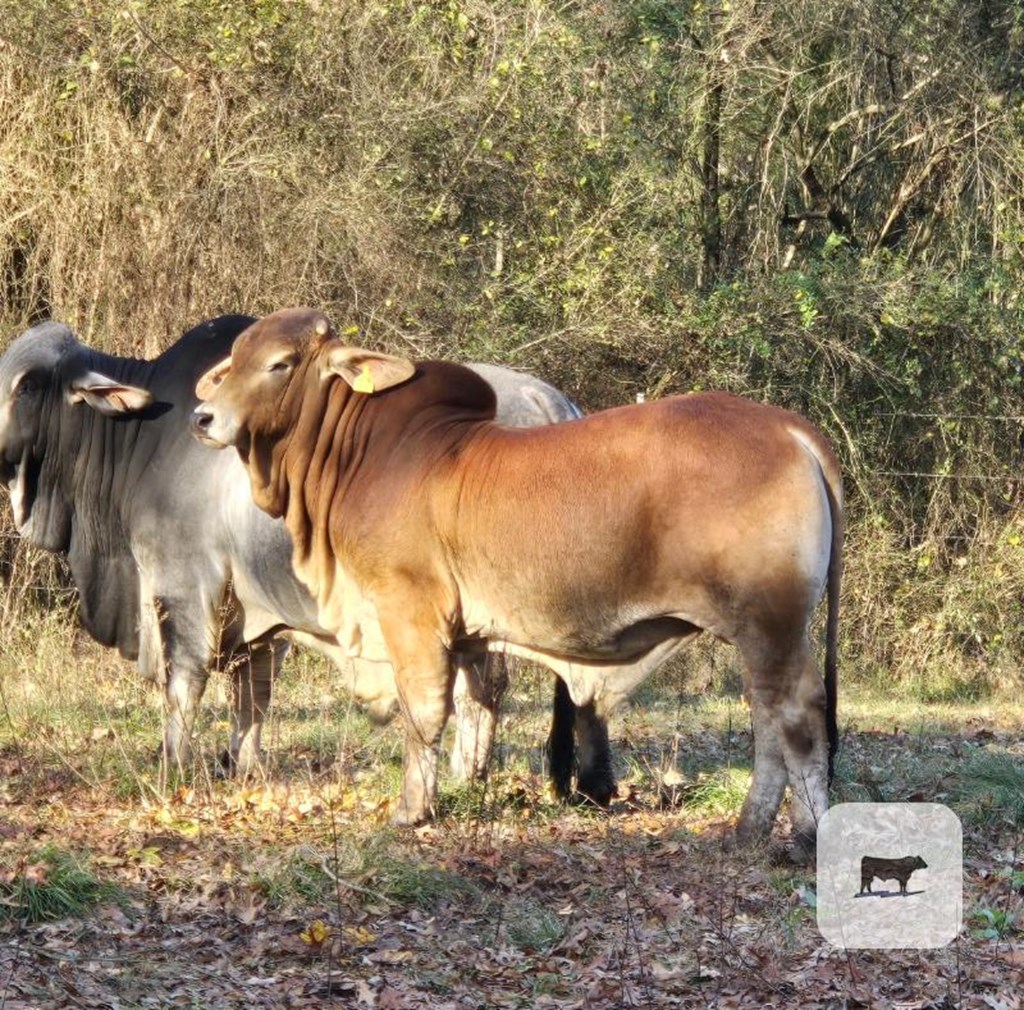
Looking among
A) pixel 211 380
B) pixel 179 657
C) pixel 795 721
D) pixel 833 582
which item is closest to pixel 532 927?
pixel 795 721

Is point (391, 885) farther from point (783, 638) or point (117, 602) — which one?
point (117, 602)

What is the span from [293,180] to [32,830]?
6185 millimetres

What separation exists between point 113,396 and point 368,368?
6.57 ft

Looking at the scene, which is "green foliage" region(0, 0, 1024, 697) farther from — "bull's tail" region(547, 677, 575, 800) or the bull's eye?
"bull's tail" region(547, 677, 575, 800)

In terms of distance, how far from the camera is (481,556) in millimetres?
7035

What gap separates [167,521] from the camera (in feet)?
28.5

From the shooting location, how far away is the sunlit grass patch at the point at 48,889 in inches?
225

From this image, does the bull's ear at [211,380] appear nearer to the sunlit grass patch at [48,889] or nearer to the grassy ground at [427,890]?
the grassy ground at [427,890]

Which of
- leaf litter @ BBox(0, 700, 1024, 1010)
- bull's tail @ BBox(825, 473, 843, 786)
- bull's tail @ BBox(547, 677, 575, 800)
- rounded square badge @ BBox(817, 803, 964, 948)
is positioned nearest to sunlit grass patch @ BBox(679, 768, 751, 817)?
leaf litter @ BBox(0, 700, 1024, 1010)

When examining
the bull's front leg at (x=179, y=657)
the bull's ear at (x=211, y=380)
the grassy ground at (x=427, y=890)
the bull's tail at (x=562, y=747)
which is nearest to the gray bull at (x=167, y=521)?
the bull's front leg at (x=179, y=657)

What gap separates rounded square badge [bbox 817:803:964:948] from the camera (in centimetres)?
584

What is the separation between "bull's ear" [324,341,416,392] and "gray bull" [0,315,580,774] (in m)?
1.04

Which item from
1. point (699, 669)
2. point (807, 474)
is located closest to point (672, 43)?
point (699, 669)

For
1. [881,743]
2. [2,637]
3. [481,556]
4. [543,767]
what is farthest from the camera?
[2,637]
